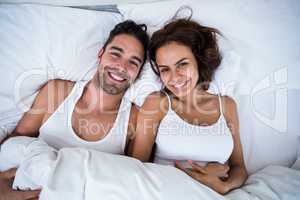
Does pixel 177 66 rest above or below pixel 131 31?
below

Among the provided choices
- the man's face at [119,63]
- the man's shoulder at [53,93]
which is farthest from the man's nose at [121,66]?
the man's shoulder at [53,93]

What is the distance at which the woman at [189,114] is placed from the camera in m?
1.10

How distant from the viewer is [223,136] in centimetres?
112

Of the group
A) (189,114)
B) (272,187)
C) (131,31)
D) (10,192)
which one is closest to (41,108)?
(10,192)

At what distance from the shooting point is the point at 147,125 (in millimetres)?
1154

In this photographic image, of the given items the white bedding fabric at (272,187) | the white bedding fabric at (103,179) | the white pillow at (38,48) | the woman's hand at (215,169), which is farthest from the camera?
the white pillow at (38,48)

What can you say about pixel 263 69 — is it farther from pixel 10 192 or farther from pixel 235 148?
pixel 10 192

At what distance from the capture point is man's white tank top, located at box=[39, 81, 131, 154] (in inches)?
43.8

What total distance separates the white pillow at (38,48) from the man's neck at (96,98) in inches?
2.5

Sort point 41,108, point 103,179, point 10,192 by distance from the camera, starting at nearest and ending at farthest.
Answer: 1. point 103,179
2. point 10,192
3. point 41,108

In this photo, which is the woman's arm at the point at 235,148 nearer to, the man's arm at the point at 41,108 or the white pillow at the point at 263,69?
the white pillow at the point at 263,69

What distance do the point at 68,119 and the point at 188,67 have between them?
20.7 inches

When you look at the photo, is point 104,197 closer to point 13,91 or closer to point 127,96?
point 127,96

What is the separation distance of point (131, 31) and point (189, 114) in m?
0.43
